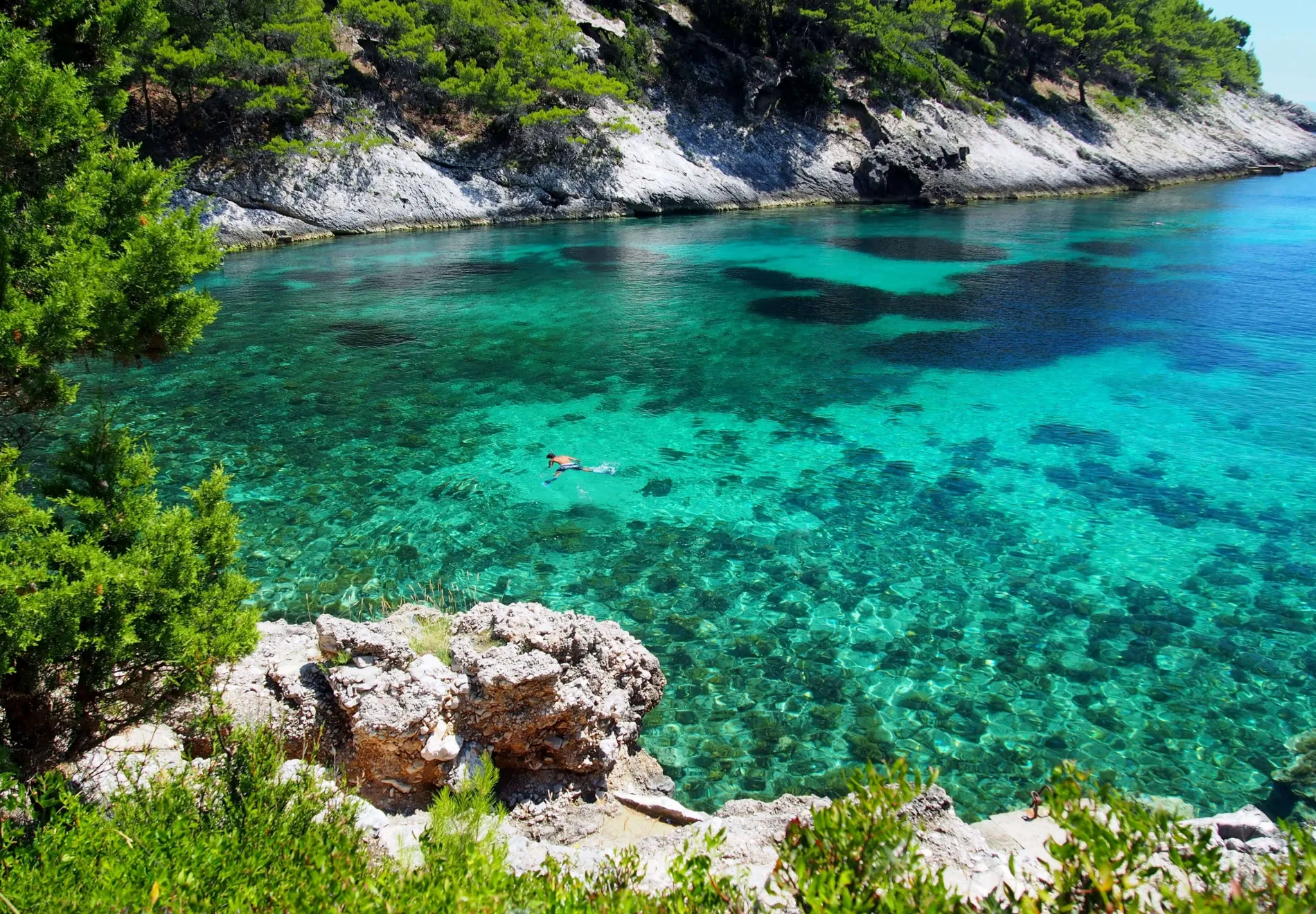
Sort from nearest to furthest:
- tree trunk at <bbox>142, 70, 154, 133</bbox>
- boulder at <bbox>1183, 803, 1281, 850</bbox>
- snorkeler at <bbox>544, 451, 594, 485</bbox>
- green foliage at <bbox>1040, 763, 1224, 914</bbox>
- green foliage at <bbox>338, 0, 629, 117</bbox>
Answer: green foliage at <bbox>1040, 763, 1224, 914</bbox>, boulder at <bbox>1183, 803, 1281, 850</bbox>, snorkeler at <bbox>544, 451, 594, 485</bbox>, tree trunk at <bbox>142, 70, 154, 133</bbox>, green foliage at <bbox>338, 0, 629, 117</bbox>

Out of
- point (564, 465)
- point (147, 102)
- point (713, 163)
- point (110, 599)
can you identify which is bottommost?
point (564, 465)

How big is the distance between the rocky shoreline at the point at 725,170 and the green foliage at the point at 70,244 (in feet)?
121

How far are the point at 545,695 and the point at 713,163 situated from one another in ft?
170

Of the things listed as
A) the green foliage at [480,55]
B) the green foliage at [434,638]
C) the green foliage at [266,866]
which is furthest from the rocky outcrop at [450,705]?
the green foliage at [480,55]

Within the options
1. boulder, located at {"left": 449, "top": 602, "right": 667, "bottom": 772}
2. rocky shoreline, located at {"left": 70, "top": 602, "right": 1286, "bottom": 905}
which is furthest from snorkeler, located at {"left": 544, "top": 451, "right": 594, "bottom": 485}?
boulder, located at {"left": 449, "top": 602, "right": 667, "bottom": 772}

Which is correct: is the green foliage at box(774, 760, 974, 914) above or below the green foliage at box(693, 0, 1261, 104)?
below

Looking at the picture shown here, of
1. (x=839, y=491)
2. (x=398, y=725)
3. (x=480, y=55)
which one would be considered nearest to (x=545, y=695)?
(x=398, y=725)

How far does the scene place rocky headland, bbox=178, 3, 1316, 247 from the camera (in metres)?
41.7

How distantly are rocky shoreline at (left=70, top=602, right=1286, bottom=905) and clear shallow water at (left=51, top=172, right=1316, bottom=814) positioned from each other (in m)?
0.75

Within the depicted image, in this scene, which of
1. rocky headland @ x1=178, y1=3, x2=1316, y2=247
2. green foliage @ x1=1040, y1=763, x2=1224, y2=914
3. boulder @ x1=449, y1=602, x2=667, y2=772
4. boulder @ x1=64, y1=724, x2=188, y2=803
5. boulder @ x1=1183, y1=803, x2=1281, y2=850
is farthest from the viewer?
rocky headland @ x1=178, y1=3, x2=1316, y2=247

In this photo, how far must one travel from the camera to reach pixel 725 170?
53.7 meters

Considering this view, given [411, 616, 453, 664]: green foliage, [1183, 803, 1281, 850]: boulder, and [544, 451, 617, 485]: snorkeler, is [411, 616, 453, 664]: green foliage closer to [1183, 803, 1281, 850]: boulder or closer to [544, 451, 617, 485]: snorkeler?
[544, 451, 617, 485]: snorkeler

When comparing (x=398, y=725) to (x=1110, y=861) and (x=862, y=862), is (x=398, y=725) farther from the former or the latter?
(x=1110, y=861)

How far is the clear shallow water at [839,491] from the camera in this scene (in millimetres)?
8641
